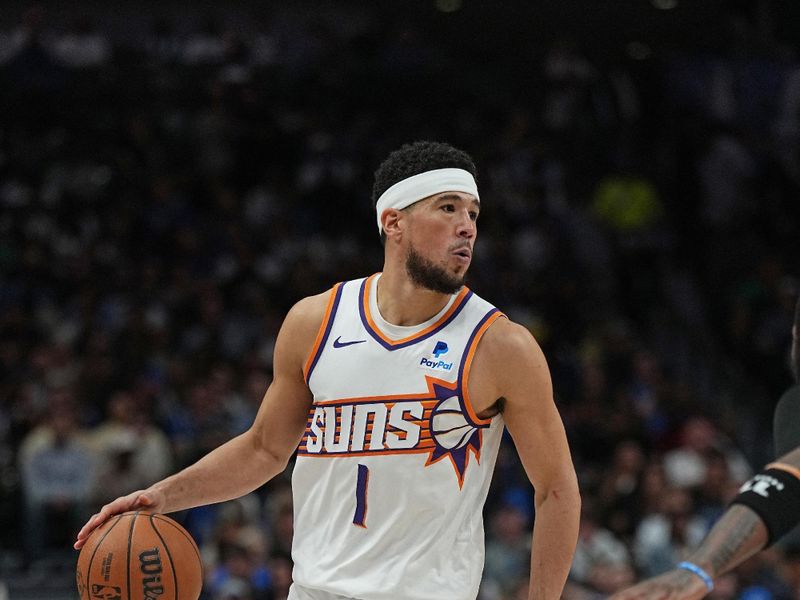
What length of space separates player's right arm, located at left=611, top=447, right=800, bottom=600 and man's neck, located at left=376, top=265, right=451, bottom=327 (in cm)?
192

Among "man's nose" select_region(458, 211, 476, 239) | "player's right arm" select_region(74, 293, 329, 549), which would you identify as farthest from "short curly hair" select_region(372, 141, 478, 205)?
"player's right arm" select_region(74, 293, 329, 549)

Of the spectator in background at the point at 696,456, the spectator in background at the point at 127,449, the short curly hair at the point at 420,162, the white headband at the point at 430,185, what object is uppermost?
the short curly hair at the point at 420,162

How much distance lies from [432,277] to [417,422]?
22.3 inches

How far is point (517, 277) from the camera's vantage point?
15.5 meters

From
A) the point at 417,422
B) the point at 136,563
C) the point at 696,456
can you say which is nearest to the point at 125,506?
the point at 136,563

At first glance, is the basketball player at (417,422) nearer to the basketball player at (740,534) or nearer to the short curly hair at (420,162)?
the short curly hair at (420,162)

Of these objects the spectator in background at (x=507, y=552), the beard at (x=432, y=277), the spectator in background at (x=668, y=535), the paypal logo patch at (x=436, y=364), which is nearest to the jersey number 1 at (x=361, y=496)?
the paypal logo patch at (x=436, y=364)

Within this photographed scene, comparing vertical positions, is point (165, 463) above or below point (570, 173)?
below

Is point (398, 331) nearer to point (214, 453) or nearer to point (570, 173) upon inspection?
point (214, 453)

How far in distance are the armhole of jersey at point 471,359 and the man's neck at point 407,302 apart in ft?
0.70

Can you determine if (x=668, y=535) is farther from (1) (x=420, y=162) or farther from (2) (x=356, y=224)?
(1) (x=420, y=162)

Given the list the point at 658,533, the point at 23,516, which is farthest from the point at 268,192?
the point at 658,533

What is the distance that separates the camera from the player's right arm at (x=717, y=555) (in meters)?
3.40

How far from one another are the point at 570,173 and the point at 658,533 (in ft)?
21.9
